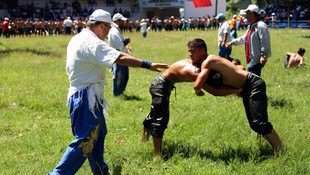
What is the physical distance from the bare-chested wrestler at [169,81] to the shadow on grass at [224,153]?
1.08 ft

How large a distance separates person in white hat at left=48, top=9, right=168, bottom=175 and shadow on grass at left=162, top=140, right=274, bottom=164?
4.34ft

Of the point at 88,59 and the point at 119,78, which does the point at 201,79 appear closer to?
the point at 88,59

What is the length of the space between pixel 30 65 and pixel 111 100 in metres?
6.69

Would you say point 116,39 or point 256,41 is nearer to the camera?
point 256,41

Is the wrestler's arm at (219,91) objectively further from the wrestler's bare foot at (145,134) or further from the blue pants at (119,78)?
the blue pants at (119,78)

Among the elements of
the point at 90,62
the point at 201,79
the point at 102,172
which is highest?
the point at 90,62

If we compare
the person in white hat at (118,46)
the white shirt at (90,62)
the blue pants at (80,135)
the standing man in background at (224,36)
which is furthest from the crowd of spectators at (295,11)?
the blue pants at (80,135)

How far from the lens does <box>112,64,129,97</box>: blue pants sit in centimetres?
790

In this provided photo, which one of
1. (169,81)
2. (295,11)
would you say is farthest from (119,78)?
(295,11)

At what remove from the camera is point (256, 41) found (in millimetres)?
6867

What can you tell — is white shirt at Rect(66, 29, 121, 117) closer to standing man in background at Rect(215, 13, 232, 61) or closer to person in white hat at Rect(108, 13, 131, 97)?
person in white hat at Rect(108, 13, 131, 97)

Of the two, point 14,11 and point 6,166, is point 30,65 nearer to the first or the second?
point 6,166

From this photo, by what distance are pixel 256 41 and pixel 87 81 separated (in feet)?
15.0

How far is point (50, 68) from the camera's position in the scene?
41.1 feet
